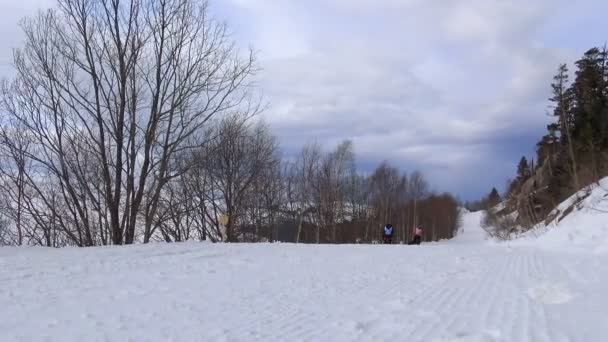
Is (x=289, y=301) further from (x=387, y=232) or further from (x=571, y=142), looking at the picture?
(x=571, y=142)

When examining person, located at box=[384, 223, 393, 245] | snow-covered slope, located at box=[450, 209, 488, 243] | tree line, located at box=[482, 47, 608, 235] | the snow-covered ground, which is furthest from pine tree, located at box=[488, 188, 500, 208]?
the snow-covered ground

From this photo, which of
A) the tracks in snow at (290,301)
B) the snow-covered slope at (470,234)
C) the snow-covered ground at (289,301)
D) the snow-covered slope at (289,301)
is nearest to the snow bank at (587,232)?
the tracks in snow at (290,301)

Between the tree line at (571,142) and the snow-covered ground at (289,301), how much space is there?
33.2 metres

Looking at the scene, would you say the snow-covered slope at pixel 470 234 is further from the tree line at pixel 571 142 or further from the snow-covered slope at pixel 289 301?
the snow-covered slope at pixel 289 301

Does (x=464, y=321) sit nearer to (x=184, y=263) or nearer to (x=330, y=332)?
(x=330, y=332)

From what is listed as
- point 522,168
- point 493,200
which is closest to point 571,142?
point 522,168

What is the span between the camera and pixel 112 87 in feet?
65.1

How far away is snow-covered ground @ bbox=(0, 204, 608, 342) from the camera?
496cm

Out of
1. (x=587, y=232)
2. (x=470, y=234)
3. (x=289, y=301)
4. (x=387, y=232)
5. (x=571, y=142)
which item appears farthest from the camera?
(x=470, y=234)

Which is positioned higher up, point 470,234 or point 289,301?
point 289,301

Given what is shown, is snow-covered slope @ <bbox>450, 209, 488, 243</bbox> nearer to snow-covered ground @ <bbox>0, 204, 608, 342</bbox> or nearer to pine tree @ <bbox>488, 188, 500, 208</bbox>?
pine tree @ <bbox>488, 188, 500, 208</bbox>

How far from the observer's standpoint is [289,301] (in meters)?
6.69

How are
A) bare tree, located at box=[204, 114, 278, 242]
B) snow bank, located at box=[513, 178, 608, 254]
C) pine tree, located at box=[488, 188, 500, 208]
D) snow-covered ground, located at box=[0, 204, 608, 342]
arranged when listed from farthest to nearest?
pine tree, located at box=[488, 188, 500, 208]
bare tree, located at box=[204, 114, 278, 242]
snow bank, located at box=[513, 178, 608, 254]
snow-covered ground, located at box=[0, 204, 608, 342]

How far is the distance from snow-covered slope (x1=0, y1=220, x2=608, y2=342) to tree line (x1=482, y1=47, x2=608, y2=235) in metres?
33.2
